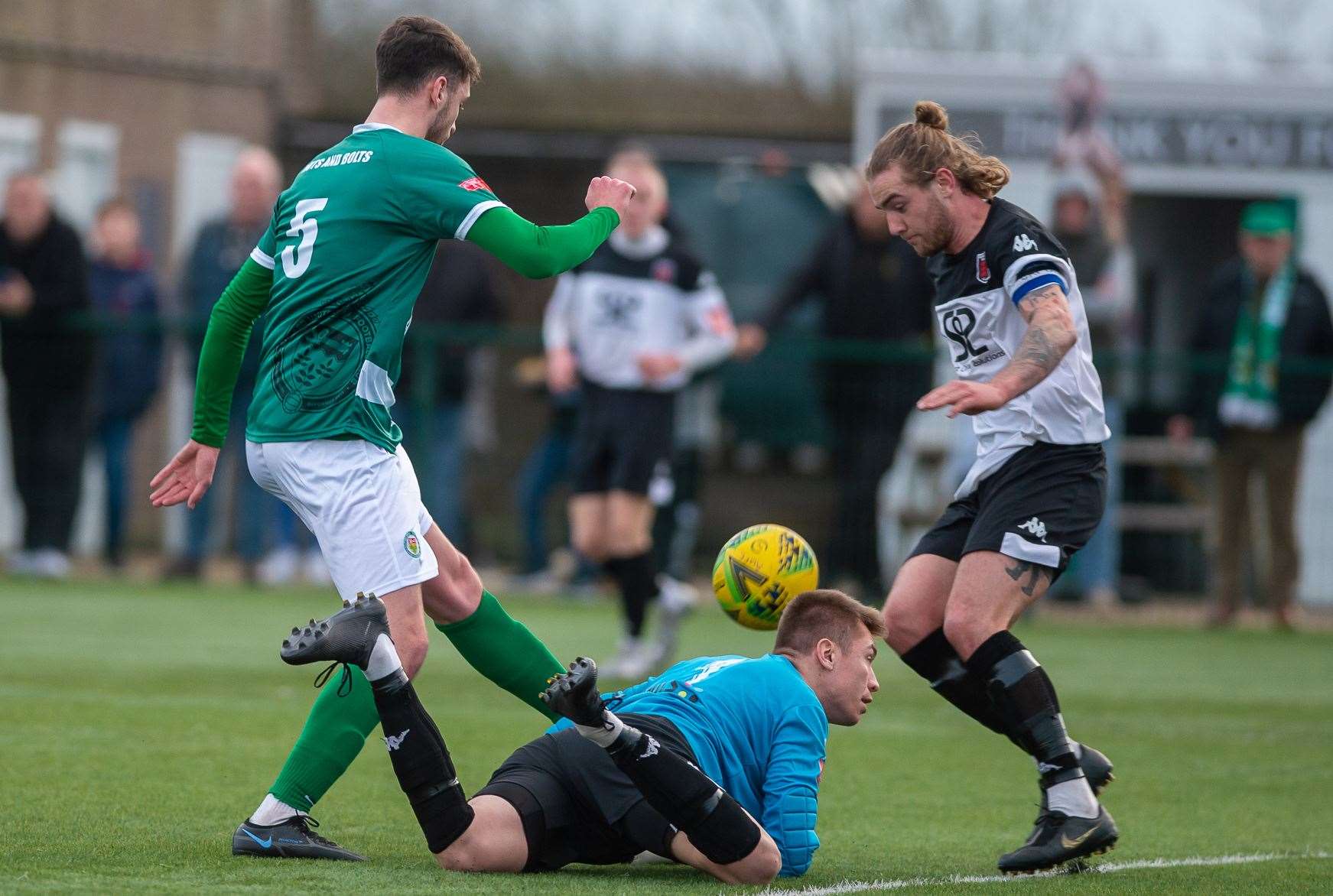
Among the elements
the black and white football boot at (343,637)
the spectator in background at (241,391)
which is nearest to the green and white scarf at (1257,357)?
the spectator in background at (241,391)

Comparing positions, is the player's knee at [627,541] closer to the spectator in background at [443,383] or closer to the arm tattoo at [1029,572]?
the spectator in background at [443,383]

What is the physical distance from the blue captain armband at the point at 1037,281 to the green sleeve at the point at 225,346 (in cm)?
210

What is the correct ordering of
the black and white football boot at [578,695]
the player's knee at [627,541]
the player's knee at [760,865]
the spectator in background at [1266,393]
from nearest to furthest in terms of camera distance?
the black and white football boot at [578,695] → the player's knee at [760,865] → the player's knee at [627,541] → the spectator in background at [1266,393]

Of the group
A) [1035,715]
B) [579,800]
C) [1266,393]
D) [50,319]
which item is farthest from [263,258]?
[1266,393]

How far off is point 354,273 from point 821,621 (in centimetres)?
159

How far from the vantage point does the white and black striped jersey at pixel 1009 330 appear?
558cm

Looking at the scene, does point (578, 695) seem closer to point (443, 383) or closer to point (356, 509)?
point (356, 509)

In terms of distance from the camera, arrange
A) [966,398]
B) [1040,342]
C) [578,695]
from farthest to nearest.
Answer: [1040,342]
[966,398]
[578,695]

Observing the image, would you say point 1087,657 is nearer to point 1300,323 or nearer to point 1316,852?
point 1300,323

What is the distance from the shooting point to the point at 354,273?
5148 mm

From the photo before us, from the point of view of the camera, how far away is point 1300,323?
44.6 feet

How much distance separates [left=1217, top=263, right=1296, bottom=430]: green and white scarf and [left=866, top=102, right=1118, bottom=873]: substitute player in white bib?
318 inches

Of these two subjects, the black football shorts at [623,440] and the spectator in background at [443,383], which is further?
the spectator in background at [443,383]

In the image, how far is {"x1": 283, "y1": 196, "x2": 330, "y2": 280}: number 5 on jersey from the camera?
17.0ft
